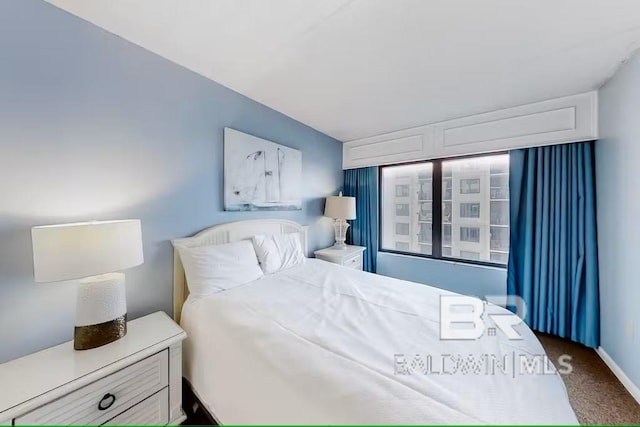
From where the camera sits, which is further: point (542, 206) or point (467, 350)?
point (542, 206)

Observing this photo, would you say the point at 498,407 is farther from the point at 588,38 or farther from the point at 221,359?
the point at 588,38

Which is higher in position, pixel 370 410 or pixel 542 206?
pixel 542 206

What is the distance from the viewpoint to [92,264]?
1.12 metres

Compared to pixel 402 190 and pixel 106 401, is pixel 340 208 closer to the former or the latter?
pixel 402 190

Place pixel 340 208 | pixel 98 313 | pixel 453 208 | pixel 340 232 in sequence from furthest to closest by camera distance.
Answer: pixel 340 232, pixel 340 208, pixel 453 208, pixel 98 313

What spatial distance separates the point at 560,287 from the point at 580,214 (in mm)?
696

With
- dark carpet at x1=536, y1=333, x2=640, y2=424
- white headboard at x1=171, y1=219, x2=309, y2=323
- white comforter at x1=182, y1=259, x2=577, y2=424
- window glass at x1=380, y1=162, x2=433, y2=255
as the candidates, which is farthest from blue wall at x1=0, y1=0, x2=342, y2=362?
dark carpet at x1=536, y1=333, x2=640, y2=424

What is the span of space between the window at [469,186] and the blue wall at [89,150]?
2700mm

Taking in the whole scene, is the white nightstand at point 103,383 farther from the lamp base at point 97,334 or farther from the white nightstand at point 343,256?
the white nightstand at point 343,256

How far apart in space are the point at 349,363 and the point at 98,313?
1267 millimetres

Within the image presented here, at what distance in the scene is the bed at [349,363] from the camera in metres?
0.76

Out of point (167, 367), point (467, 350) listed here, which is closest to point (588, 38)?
point (467, 350)

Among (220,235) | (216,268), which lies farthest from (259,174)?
(216,268)

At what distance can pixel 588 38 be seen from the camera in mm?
1449
